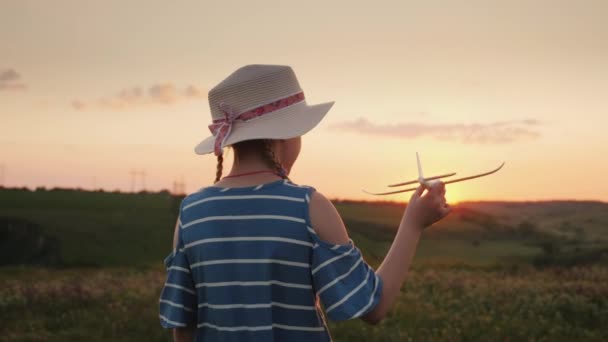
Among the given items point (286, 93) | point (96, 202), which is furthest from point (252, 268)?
point (96, 202)

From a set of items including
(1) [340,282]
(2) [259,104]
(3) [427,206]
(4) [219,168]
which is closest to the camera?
(1) [340,282]

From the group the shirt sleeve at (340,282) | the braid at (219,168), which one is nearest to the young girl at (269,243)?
the shirt sleeve at (340,282)

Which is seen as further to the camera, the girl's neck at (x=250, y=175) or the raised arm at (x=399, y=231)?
the girl's neck at (x=250, y=175)

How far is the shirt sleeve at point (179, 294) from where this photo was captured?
2557 millimetres

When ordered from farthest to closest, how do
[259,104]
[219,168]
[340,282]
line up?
[219,168] → [259,104] → [340,282]

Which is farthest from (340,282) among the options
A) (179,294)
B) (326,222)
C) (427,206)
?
(179,294)

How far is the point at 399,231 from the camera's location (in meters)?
2.40

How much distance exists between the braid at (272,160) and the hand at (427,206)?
1.44 feet

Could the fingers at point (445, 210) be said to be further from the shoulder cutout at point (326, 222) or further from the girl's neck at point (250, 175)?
the girl's neck at point (250, 175)

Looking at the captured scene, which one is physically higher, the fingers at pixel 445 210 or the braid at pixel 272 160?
the braid at pixel 272 160

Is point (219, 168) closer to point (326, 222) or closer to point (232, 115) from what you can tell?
point (232, 115)

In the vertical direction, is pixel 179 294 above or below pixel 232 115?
below

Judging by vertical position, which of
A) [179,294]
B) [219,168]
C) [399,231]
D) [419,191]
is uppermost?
[219,168]

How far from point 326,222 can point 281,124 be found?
0.40 metres
